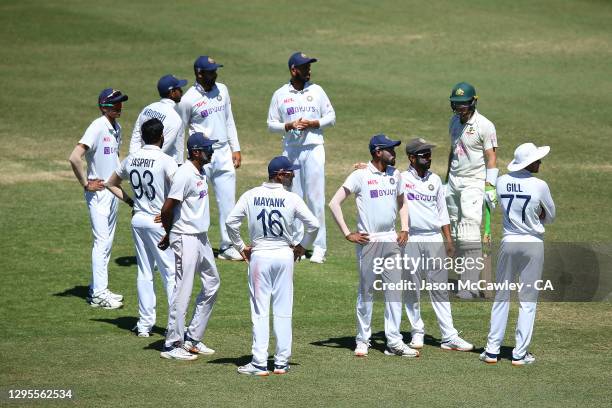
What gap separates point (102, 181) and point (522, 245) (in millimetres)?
5392

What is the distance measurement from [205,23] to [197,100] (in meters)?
17.2

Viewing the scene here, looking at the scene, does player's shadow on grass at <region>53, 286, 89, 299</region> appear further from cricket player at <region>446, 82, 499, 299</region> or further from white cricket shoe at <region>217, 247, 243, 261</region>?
cricket player at <region>446, 82, 499, 299</region>

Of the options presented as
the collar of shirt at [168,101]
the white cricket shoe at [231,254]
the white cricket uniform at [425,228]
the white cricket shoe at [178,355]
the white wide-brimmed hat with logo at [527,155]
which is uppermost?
the collar of shirt at [168,101]

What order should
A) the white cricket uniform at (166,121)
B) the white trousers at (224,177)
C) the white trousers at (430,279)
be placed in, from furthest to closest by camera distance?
the white trousers at (224,177)
the white cricket uniform at (166,121)
the white trousers at (430,279)

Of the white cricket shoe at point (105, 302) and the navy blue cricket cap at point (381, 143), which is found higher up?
the navy blue cricket cap at point (381, 143)

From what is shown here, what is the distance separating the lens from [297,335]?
43.6 ft

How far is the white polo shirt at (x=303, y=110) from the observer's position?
16.2 m

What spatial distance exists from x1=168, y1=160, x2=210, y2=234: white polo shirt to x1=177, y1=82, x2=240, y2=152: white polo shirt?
13.1 feet

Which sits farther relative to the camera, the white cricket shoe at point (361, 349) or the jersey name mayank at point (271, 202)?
the white cricket shoe at point (361, 349)

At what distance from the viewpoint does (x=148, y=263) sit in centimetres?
1316

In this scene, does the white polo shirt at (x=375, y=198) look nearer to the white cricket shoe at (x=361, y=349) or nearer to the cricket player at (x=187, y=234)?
the white cricket shoe at (x=361, y=349)

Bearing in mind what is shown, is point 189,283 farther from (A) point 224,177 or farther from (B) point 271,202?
(A) point 224,177

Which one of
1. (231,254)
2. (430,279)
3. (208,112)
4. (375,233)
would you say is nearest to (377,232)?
(375,233)

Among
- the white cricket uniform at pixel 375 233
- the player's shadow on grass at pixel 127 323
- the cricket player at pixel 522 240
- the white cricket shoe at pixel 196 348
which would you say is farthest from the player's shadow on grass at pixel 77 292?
the cricket player at pixel 522 240
